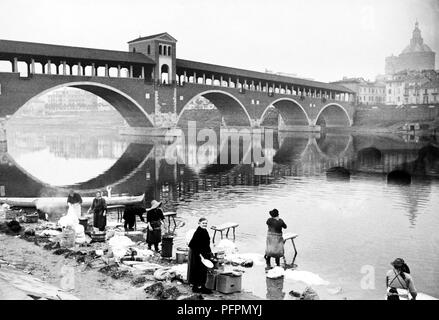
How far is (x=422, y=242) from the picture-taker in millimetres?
10805

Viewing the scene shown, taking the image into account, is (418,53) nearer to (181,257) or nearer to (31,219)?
(181,257)

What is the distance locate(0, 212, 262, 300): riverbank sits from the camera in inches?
262

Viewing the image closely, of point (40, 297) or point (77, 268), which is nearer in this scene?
point (40, 297)

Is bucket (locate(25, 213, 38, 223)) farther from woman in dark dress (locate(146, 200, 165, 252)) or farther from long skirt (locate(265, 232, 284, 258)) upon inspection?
long skirt (locate(265, 232, 284, 258))

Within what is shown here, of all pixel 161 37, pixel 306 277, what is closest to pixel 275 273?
pixel 306 277

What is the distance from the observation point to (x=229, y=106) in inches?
2393

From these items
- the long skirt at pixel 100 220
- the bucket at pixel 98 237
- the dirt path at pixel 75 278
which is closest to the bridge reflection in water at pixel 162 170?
the long skirt at pixel 100 220

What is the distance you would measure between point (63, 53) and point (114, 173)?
17.8 m

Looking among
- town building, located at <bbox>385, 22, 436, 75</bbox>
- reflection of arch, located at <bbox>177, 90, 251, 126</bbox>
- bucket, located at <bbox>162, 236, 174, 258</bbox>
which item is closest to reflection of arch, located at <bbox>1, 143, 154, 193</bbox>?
bucket, located at <bbox>162, 236, 174, 258</bbox>

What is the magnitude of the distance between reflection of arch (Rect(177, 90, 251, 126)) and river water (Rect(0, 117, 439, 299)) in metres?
21.5

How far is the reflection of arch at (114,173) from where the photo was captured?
2108cm
